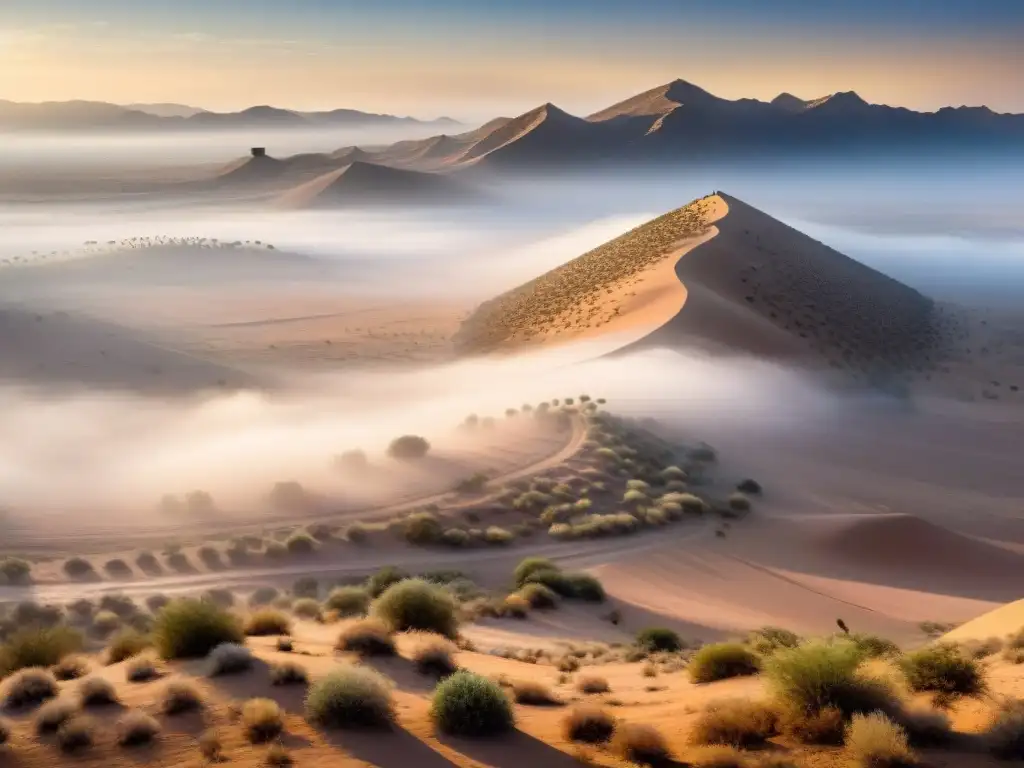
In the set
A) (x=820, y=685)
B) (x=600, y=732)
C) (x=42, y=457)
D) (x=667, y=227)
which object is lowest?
(x=42, y=457)

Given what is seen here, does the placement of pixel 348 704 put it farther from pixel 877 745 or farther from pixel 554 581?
pixel 554 581

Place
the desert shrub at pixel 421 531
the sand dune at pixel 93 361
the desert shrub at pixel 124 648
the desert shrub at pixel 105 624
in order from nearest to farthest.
A: the desert shrub at pixel 124 648 → the desert shrub at pixel 105 624 → the desert shrub at pixel 421 531 → the sand dune at pixel 93 361

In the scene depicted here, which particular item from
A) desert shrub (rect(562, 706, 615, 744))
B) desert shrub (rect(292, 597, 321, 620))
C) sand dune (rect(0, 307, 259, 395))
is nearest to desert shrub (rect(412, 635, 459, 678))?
desert shrub (rect(562, 706, 615, 744))

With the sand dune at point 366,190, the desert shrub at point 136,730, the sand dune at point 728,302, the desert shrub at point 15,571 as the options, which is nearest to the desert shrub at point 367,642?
the desert shrub at point 136,730

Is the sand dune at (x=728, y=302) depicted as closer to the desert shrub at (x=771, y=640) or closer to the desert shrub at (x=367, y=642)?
the desert shrub at (x=771, y=640)

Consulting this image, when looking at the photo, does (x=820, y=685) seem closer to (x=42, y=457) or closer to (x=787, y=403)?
(x=42, y=457)

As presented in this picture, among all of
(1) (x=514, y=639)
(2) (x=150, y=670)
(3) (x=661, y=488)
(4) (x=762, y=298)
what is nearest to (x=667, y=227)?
(4) (x=762, y=298)

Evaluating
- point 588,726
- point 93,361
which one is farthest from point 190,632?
point 93,361
